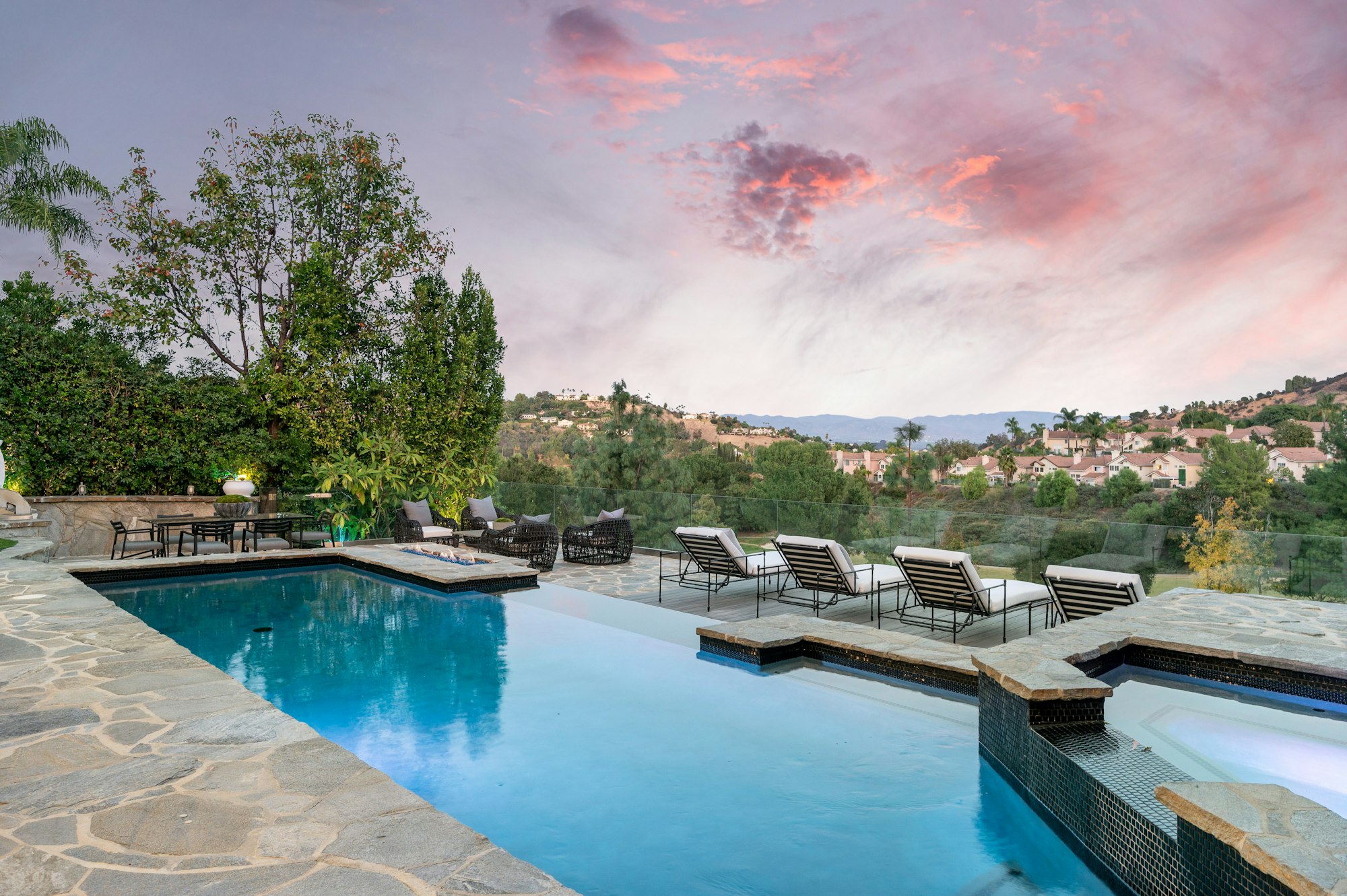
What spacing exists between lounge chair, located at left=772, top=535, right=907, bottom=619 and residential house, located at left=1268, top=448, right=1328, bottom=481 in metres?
28.6

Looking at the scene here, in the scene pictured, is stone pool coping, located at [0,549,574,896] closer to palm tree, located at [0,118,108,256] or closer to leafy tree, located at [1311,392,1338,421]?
palm tree, located at [0,118,108,256]

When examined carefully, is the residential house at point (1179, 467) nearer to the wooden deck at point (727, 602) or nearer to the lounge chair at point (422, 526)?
the wooden deck at point (727, 602)

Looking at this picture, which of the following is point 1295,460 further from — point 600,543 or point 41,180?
point 41,180

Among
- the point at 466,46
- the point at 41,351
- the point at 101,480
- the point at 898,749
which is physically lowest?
the point at 898,749

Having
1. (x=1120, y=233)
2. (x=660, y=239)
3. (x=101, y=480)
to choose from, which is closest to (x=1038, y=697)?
(x=101, y=480)

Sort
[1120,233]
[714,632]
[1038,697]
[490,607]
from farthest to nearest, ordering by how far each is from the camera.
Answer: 1. [1120,233]
2. [490,607]
3. [714,632]
4. [1038,697]

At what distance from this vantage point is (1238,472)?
3058 centimetres

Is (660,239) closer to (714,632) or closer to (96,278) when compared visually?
(96,278)

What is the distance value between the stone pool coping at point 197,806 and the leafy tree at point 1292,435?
3565cm

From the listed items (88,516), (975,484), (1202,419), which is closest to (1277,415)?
(1202,419)

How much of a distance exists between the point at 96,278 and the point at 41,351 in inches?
97.1

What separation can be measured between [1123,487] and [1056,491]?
419 centimetres

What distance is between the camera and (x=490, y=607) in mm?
8094

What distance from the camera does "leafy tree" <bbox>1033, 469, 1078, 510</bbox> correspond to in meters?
36.2
